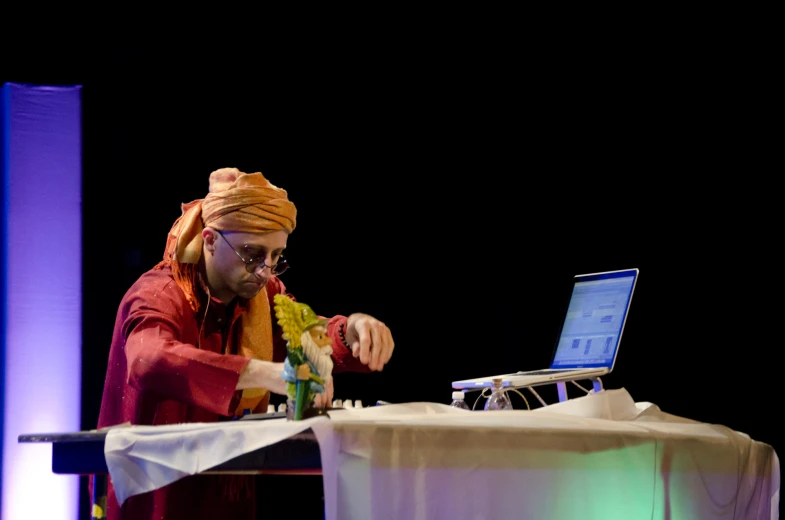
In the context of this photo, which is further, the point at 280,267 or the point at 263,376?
the point at 280,267

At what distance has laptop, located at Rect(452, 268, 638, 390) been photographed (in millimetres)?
2727

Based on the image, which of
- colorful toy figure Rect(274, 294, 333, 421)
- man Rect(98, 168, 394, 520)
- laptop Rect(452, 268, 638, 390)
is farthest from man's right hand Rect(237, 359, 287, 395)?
laptop Rect(452, 268, 638, 390)

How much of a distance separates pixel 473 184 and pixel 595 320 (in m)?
1.44

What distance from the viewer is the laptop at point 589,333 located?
273cm

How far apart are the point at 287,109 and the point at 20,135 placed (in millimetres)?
1004

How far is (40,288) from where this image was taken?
3.62 m

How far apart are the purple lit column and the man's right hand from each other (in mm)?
1933

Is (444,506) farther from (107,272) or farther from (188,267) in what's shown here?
(107,272)

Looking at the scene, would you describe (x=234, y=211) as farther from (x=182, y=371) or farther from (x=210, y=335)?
(x=182, y=371)

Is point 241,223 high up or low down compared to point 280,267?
up

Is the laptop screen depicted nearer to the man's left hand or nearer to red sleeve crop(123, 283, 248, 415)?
the man's left hand

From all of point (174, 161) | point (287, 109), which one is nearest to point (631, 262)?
point (287, 109)

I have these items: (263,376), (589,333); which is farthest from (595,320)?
(263,376)

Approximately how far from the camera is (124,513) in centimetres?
210
